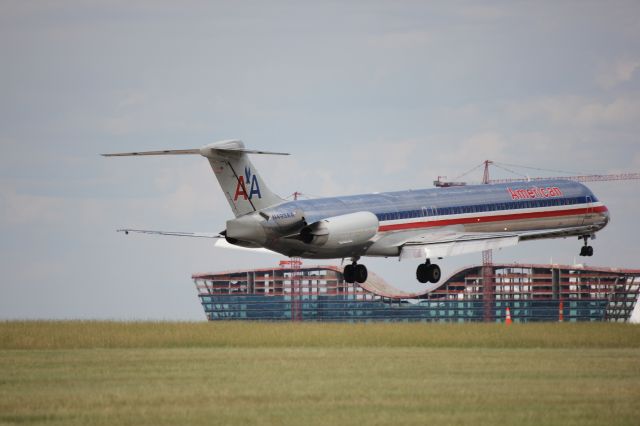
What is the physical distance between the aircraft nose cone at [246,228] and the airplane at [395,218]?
1.6 inches

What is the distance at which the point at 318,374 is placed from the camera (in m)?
31.3

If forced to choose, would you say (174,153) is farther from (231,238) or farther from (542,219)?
(542,219)

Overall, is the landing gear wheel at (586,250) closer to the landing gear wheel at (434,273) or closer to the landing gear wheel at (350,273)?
the landing gear wheel at (434,273)

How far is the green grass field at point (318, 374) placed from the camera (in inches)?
958

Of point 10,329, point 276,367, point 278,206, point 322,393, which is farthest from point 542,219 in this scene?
point 322,393

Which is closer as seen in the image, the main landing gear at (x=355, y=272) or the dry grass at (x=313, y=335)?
the dry grass at (x=313, y=335)

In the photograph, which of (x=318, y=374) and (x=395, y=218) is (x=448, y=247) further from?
(x=318, y=374)

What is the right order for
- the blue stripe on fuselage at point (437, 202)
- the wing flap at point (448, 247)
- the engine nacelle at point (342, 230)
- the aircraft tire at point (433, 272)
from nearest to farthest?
the engine nacelle at point (342, 230), the blue stripe on fuselage at point (437, 202), the wing flap at point (448, 247), the aircraft tire at point (433, 272)

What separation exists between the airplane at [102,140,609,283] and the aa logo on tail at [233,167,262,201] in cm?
4

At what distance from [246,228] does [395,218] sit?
998 centimetres

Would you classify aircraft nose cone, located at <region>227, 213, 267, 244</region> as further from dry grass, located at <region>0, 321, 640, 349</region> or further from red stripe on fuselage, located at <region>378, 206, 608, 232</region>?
red stripe on fuselage, located at <region>378, 206, 608, 232</region>

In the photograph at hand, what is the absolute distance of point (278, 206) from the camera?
170 ft

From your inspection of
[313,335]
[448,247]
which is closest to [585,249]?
[448,247]

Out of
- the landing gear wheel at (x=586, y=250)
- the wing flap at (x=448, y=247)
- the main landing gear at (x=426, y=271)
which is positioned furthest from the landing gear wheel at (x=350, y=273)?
the landing gear wheel at (x=586, y=250)
